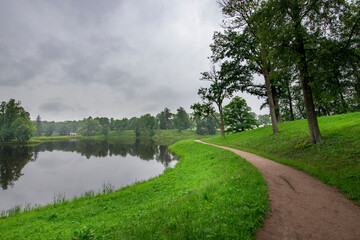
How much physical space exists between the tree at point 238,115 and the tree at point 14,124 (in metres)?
74.9

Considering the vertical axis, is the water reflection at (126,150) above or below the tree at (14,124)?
below

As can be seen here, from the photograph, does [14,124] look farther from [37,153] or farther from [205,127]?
[205,127]

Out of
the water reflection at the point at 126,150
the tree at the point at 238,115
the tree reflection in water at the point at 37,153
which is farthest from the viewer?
the tree at the point at 238,115

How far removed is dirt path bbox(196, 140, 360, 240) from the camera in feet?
12.3

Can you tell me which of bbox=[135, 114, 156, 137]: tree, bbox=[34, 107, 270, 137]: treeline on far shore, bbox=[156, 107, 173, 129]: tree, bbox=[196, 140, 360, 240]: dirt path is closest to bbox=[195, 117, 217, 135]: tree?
bbox=[34, 107, 270, 137]: treeline on far shore

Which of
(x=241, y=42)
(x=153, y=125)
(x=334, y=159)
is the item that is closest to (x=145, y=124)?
(x=153, y=125)

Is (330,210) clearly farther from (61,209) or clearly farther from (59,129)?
(59,129)

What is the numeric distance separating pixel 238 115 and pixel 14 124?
267ft

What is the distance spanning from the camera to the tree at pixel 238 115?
1475 inches

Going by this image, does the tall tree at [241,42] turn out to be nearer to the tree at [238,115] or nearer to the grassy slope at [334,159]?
the grassy slope at [334,159]

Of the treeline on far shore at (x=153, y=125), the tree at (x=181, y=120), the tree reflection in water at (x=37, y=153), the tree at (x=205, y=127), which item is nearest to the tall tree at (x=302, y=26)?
the tree reflection in water at (x=37, y=153)

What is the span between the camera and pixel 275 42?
10609 millimetres

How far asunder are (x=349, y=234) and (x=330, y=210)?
1264mm

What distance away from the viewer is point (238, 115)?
38594 mm
